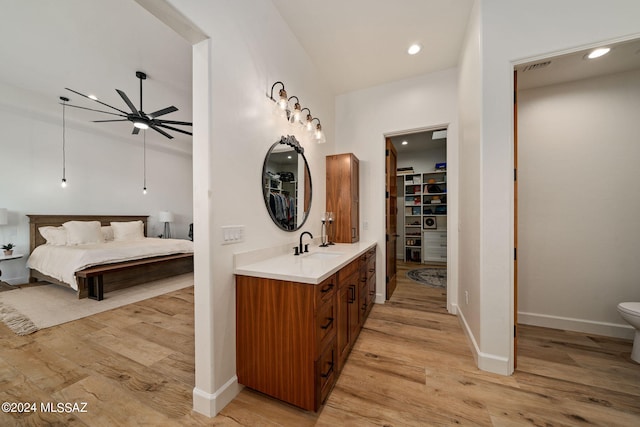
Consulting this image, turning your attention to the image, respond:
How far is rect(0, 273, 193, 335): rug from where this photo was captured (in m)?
2.46

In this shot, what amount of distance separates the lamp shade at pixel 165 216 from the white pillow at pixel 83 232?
129 centimetres

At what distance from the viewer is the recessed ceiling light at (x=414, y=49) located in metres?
2.45

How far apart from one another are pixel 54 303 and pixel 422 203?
703cm

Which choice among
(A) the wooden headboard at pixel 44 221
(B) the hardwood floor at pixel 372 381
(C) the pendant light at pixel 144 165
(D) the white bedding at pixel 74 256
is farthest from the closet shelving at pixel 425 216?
(A) the wooden headboard at pixel 44 221

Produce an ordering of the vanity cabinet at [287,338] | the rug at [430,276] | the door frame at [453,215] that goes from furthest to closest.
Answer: the rug at [430,276] → the door frame at [453,215] → the vanity cabinet at [287,338]

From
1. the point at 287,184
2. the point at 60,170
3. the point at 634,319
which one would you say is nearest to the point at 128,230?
the point at 60,170

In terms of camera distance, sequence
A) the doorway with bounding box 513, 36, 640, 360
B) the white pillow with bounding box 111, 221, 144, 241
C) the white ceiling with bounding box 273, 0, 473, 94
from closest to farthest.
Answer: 1. the white ceiling with bounding box 273, 0, 473, 94
2. the doorway with bounding box 513, 36, 640, 360
3. the white pillow with bounding box 111, 221, 144, 241

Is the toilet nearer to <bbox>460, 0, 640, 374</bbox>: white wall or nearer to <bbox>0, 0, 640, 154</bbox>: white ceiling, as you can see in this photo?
<bbox>460, 0, 640, 374</bbox>: white wall

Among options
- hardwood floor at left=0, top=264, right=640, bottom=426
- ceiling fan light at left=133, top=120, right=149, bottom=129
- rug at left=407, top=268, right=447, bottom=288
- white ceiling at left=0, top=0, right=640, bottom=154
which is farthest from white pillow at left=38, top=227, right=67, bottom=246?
rug at left=407, top=268, right=447, bottom=288

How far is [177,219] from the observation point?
20.9 feet

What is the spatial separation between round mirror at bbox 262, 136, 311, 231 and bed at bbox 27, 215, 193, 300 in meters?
3.11

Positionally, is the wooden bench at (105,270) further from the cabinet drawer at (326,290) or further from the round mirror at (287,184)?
the cabinet drawer at (326,290)

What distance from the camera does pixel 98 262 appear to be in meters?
3.27

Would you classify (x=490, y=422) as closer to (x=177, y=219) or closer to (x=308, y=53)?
(x=308, y=53)
